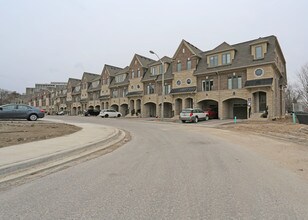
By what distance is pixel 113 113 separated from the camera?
4350cm

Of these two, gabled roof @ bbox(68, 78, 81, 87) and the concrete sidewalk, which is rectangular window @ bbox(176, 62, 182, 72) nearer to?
the concrete sidewalk

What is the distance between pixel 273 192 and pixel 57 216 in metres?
4.04

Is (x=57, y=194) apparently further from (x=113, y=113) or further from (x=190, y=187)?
(x=113, y=113)

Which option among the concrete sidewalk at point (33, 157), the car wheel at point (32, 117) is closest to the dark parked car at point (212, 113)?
the car wheel at point (32, 117)

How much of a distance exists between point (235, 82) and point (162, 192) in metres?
29.2

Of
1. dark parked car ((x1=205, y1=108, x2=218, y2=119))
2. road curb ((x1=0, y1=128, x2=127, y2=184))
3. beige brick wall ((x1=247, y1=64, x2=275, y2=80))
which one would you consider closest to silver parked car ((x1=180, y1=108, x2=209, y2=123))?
dark parked car ((x1=205, y1=108, x2=218, y2=119))

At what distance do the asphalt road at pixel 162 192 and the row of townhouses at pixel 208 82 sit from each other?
78.6 feet

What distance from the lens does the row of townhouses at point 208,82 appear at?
28.9 meters

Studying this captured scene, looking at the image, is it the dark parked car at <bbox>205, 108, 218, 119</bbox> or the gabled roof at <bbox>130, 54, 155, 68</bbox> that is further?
the gabled roof at <bbox>130, 54, 155, 68</bbox>

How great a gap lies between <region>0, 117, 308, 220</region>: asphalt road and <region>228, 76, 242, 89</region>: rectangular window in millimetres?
25272

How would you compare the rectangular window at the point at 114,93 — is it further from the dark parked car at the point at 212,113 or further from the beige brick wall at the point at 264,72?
the beige brick wall at the point at 264,72

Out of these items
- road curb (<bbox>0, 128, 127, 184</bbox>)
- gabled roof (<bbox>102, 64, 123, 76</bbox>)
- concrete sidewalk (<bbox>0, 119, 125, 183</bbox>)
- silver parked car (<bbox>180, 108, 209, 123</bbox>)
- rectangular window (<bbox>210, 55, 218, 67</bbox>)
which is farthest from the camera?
gabled roof (<bbox>102, 64, 123, 76</bbox>)

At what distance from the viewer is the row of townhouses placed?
28922 mm

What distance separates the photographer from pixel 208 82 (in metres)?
34.0
